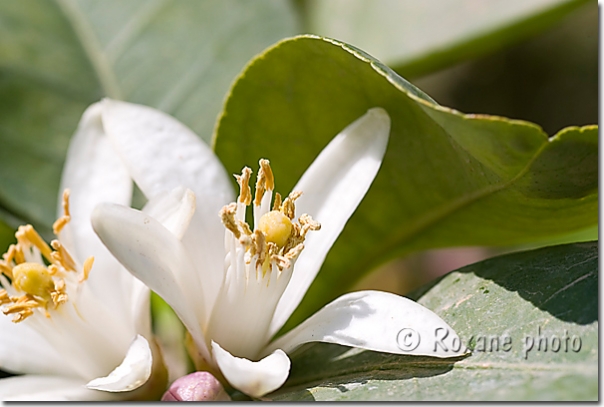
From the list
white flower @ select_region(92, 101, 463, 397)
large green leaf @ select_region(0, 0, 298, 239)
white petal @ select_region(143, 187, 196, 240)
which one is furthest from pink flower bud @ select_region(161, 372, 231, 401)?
large green leaf @ select_region(0, 0, 298, 239)

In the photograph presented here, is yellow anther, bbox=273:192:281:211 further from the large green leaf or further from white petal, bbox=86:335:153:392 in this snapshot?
the large green leaf

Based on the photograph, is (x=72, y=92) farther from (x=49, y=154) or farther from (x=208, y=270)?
(x=208, y=270)

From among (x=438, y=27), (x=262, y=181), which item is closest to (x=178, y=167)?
(x=262, y=181)

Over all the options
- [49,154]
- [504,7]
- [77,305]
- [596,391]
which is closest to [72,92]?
[49,154]

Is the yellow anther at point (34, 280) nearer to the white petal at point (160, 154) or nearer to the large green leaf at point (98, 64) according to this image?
the white petal at point (160, 154)

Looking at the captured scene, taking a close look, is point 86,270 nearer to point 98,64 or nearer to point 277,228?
point 277,228

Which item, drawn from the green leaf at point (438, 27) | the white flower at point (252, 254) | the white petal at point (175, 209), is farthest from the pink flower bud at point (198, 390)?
the green leaf at point (438, 27)
